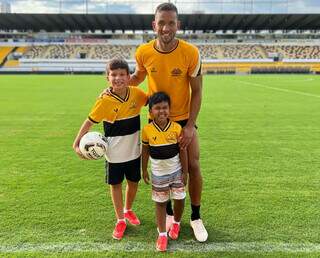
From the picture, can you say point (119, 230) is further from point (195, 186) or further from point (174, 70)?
point (174, 70)

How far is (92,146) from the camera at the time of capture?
10.8ft

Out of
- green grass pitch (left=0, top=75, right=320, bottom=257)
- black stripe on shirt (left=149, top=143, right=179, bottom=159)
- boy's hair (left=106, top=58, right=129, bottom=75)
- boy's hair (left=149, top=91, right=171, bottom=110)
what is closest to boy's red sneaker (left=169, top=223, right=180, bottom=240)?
green grass pitch (left=0, top=75, right=320, bottom=257)

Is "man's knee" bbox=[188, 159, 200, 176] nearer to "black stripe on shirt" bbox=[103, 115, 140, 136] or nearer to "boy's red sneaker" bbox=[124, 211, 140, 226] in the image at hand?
"black stripe on shirt" bbox=[103, 115, 140, 136]

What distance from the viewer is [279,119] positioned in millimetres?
10406

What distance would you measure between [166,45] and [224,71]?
50457 mm

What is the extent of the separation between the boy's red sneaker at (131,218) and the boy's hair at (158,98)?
117 cm

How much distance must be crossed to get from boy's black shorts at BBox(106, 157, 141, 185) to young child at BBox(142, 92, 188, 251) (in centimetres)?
24

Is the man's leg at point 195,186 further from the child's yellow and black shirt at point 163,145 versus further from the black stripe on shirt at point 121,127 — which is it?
the black stripe on shirt at point 121,127

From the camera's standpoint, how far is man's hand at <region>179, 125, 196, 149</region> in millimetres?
3312

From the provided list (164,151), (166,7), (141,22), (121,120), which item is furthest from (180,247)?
(141,22)

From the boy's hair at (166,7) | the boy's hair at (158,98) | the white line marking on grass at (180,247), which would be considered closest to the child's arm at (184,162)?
the boy's hair at (158,98)

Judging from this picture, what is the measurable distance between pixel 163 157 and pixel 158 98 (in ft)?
1.64

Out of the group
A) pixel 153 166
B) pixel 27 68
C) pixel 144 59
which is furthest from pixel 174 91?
pixel 27 68

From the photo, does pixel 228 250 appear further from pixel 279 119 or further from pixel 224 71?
pixel 224 71
